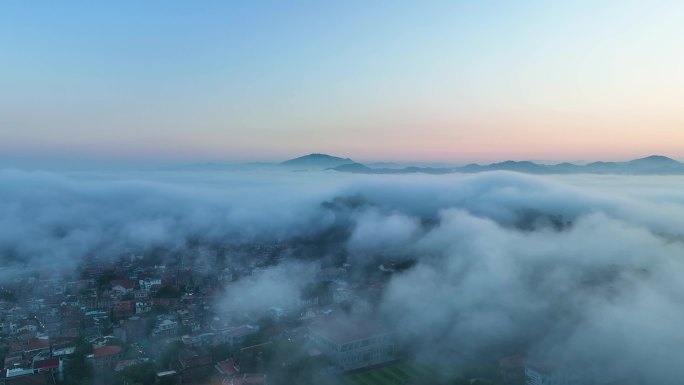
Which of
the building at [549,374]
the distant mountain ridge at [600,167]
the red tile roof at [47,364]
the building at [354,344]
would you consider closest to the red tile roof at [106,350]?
the red tile roof at [47,364]

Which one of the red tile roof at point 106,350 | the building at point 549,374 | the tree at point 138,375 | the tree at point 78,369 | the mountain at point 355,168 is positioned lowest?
the tree at point 78,369

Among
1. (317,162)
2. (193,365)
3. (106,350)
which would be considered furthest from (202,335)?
(317,162)

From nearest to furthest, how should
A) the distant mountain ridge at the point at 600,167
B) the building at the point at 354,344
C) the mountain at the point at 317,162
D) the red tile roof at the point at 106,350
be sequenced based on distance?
the red tile roof at the point at 106,350
the building at the point at 354,344
the distant mountain ridge at the point at 600,167
the mountain at the point at 317,162

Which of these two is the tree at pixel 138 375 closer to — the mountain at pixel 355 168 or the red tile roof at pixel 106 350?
the red tile roof at pixel 106 350

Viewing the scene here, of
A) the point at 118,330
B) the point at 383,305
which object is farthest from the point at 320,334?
the point at 118,330

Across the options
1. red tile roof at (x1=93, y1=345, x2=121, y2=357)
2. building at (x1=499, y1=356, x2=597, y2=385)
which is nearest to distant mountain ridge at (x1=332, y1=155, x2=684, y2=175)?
building at (x1=499, y1=356, x2=597, y2=385)

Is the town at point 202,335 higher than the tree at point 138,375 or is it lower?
lower

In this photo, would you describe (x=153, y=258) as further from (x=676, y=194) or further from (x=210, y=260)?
(x=676, y=194)
